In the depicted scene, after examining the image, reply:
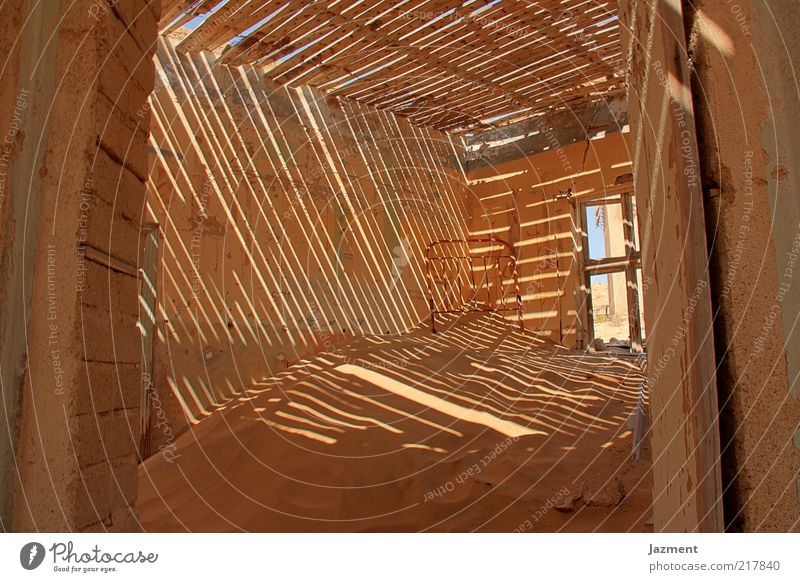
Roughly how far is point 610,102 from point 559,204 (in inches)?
58.6

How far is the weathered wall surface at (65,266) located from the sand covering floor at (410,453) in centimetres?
135

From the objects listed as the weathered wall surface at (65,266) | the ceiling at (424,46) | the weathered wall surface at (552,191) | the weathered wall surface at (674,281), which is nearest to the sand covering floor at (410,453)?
the weathered wall surface at (674,281)

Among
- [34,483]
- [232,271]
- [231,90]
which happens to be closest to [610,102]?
[231,90]

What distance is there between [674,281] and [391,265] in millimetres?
6743

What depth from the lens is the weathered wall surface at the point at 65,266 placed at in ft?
5.51

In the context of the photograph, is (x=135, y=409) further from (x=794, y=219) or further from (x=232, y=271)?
(x=232, y=271)

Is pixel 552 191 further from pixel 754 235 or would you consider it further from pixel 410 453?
pixel 754 235

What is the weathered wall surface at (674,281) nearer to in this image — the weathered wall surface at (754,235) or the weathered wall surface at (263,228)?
the weathered wall surface at (754,235)

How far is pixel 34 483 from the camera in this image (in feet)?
5.47

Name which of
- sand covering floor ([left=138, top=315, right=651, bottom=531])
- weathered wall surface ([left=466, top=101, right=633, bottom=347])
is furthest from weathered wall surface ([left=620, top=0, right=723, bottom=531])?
weathered wall surface ([left=466, top=101, right=633, bottom=347])
